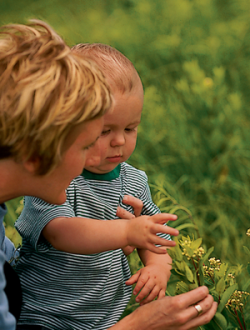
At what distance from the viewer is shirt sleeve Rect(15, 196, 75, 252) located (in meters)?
1.54

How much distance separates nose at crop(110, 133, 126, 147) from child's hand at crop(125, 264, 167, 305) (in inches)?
18.2

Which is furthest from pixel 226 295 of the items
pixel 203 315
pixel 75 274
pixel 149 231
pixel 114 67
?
pixel 114 67

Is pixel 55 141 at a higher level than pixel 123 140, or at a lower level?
higher

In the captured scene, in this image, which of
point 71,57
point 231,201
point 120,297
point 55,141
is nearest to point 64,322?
point 120,297

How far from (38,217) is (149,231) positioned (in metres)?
0.38

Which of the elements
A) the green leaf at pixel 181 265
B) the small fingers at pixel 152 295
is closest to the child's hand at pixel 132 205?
the small fingers at pixel 152 295

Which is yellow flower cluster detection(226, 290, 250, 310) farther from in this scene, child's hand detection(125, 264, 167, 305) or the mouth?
the mouth

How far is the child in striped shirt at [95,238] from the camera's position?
4.98ft

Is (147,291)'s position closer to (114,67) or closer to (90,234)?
(90,234)

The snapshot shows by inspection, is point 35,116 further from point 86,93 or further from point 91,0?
point 91,0

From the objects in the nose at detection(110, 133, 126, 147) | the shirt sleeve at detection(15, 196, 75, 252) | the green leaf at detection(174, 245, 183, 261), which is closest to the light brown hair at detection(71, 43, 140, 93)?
the nose at detection(110, 133, 126, 147)

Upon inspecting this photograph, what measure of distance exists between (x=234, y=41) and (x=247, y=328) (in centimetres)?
228

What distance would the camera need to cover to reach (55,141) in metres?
1.17

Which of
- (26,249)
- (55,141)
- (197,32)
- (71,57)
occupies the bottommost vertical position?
(26,249)
